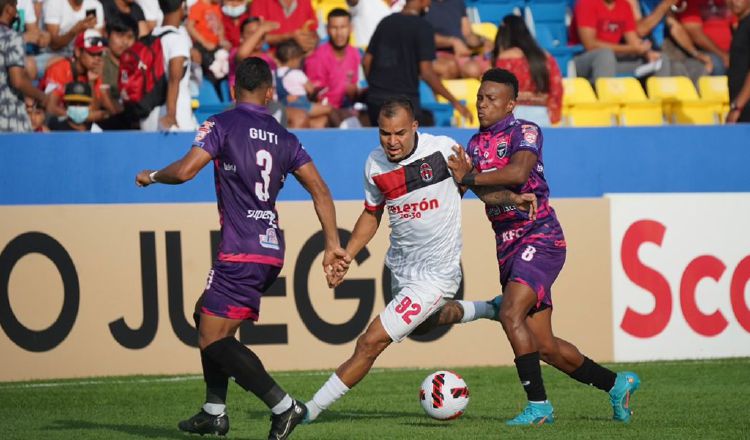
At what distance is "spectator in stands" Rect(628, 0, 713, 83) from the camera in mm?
16984

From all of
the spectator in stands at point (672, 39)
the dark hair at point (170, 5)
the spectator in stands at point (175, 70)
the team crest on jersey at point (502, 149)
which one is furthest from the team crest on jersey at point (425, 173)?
the spectator in stands at point (672, 39)

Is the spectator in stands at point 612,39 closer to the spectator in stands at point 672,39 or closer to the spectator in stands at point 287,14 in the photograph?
the spectator in stands at point 672,39

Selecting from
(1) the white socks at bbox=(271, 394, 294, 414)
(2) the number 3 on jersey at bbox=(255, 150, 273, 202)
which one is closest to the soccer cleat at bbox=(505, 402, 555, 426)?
(1) the white socks at bbox=(271, 394, 294, 414)

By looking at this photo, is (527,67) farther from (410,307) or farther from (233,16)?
(410,307)

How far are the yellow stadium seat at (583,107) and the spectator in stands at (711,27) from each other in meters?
2.49

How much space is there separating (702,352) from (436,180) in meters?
5.33

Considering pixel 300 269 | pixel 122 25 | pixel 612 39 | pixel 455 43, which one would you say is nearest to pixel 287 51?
pixel 122 25

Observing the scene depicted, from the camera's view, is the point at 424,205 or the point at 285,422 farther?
the point at 424,205

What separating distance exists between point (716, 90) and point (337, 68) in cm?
519

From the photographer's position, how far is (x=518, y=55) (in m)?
13.0

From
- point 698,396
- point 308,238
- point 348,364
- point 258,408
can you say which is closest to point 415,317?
point 348,364

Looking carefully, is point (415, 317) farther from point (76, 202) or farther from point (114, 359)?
point (76, 202)

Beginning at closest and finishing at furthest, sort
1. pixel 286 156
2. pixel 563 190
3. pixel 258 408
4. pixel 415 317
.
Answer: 1. pixel 286 156
2. pixel 415 317
3. pixel 258 408
4. pixel 563 190

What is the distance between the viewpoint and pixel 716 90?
53.9ft
